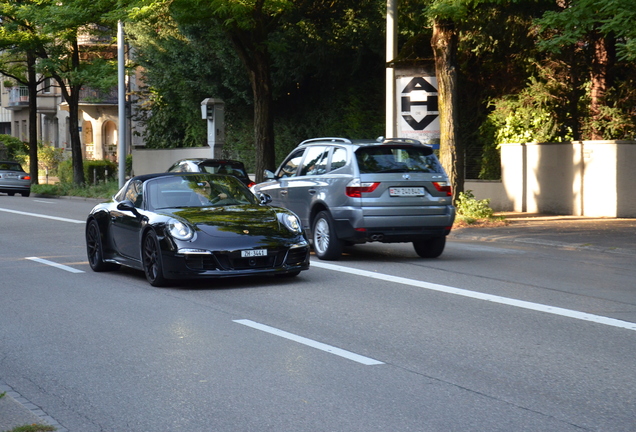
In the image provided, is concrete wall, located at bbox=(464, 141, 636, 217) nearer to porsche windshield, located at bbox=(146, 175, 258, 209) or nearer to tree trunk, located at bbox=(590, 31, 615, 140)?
tree trunk, located at bbox=(590, 31, 615, 140)

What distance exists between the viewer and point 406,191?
13.5 m

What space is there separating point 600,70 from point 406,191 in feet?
36.8

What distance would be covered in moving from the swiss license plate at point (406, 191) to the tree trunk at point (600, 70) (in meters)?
10.7

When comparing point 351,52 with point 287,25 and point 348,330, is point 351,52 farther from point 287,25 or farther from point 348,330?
A: point 348,330

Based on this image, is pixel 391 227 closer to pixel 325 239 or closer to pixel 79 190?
pixel 325 239

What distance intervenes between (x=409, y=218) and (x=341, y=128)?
1805cm

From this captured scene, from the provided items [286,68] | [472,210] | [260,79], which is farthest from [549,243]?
[286,68]

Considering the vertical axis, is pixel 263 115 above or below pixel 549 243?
above

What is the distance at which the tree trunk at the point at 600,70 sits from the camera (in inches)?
894

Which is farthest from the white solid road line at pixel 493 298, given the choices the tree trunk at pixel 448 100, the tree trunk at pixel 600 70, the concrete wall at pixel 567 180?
the tree trunk at pixel 600 70

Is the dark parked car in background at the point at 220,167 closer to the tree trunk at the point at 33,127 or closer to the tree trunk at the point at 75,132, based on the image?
the tree trunk at the point at 75,132

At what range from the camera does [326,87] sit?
1246 inches

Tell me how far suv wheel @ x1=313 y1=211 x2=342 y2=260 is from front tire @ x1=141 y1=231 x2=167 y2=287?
3.17 metres

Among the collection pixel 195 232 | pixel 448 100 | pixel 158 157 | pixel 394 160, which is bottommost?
pixel 195 232
